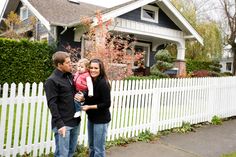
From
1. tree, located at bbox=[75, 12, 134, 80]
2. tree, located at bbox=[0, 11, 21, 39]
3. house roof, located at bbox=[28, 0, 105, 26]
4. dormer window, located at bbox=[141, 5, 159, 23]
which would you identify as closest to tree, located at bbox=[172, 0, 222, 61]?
dormer window, located at bbox=[141, 5, 159, 23]

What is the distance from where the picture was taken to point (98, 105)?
4203 mm

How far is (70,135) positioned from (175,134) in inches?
154

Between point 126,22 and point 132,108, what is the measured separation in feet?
31.9

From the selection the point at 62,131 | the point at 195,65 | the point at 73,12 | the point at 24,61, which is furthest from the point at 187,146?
the point at 195,65

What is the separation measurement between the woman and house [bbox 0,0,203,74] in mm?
9767

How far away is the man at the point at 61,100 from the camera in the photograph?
370cm

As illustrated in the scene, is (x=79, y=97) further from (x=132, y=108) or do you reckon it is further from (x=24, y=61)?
(x=24, y=61)

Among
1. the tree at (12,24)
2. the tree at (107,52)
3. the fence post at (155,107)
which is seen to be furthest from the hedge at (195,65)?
the fence post at (155,107)

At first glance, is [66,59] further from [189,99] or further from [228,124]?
[228,124]

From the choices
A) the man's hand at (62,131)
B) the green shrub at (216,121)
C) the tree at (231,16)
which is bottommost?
the green shrub at (216,121)

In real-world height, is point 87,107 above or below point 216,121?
above

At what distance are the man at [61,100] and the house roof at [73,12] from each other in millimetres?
10054

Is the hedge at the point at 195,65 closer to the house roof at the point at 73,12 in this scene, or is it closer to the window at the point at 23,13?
the house roof at the point at 73,12

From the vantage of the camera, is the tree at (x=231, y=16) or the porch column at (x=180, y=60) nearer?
the porch column at (x=180, y=60)
